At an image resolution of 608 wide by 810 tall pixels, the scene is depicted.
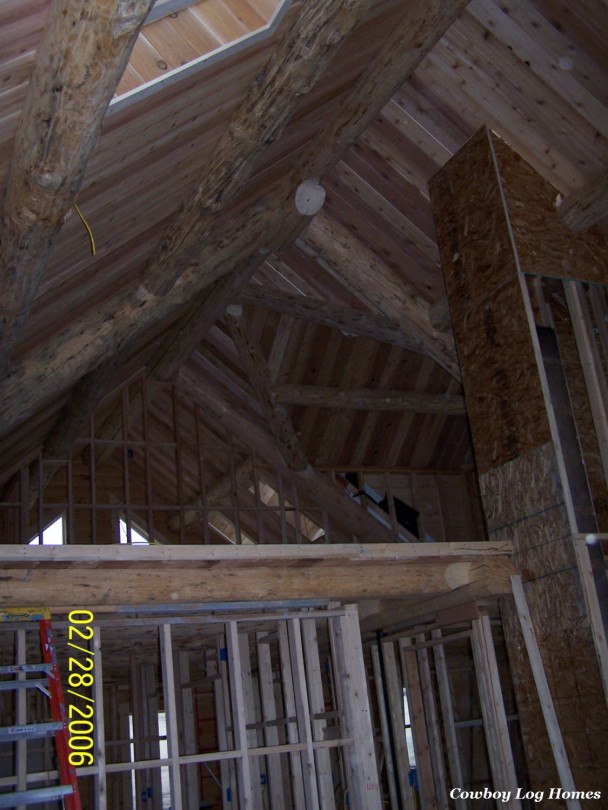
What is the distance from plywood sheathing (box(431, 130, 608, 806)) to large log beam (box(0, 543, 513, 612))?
1.22 ft

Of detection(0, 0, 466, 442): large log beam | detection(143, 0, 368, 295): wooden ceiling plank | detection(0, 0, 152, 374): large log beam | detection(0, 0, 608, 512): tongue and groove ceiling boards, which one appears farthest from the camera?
detection(0, 0, 466, 442): large log beam

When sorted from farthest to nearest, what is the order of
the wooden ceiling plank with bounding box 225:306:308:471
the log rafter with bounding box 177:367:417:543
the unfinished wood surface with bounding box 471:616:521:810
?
the log rafter with bounding box 177:367:417:543, the wooden ceiling plank with bounding box 225:306:308:471, the unfinished wood surface with bounding box 471:616:521:810

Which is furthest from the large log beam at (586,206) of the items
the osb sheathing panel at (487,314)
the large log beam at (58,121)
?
the large log beam at (58,121)

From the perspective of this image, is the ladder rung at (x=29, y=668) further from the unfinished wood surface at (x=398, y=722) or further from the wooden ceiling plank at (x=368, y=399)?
the wooden ceiling plank at (x=368, y=399)

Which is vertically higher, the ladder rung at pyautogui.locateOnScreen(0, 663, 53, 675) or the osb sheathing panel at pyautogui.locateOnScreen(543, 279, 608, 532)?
the osb sheathing panel at pyautogui.locateOnScreen(543, 279, 608, 532)

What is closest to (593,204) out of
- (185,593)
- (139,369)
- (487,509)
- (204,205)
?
(487,509)

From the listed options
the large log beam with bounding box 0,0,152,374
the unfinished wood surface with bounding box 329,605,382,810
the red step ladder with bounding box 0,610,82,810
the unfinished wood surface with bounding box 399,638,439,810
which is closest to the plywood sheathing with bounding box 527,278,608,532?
the unfinished wood surface with bounding box 329,605,382,810

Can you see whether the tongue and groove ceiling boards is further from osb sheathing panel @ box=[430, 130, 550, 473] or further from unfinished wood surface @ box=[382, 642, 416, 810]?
unfinished wood surface @ box=[382, 642, 416, 810]

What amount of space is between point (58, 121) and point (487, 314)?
397 cm

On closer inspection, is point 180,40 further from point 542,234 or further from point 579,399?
point 579,399

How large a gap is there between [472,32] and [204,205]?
264 cm

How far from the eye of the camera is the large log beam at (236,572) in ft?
15.9

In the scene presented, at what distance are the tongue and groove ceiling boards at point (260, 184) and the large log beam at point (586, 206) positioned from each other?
0.06 m

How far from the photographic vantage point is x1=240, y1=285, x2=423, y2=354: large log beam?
924 centimetres
